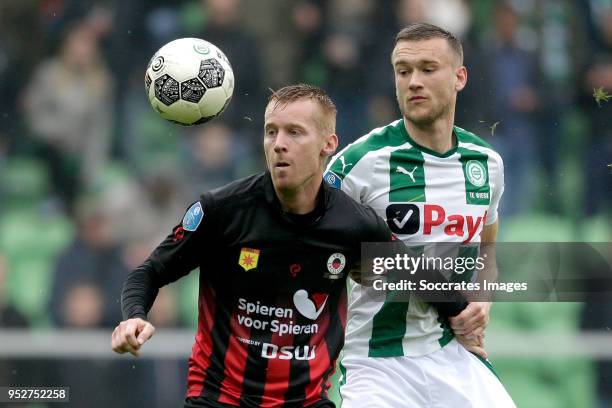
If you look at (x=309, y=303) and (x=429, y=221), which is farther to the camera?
(x=429, y=221)

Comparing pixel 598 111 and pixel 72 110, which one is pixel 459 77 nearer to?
pixel 598 111

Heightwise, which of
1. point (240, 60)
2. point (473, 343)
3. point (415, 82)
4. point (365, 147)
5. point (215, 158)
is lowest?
point (473, 343)

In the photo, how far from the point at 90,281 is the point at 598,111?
173 inches

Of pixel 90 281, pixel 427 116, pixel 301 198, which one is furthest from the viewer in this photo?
pixel 90 281

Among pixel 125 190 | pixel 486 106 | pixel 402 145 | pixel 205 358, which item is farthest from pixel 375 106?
pixel 205 358

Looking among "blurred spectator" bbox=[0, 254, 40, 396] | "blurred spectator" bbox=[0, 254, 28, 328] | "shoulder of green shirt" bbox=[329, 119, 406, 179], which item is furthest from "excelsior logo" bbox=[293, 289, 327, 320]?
"blurred spectator" bbox=[0, 254, 28, 328]

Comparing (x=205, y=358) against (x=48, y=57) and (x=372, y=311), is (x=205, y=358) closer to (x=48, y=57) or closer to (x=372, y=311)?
(x=372, y=311)

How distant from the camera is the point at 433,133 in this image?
5.33m

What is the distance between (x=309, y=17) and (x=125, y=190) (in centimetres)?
218

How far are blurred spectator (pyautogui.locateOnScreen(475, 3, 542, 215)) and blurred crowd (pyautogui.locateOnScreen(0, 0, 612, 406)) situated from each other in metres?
0.01

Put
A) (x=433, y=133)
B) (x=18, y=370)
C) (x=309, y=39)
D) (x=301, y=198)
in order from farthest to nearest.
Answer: (x=309, y=39) < (x=18, y=370) < (x=433, y=133) < (x=301, y=198)

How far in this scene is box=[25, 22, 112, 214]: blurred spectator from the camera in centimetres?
908

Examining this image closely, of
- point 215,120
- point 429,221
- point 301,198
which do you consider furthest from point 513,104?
point 301,198

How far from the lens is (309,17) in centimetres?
944
